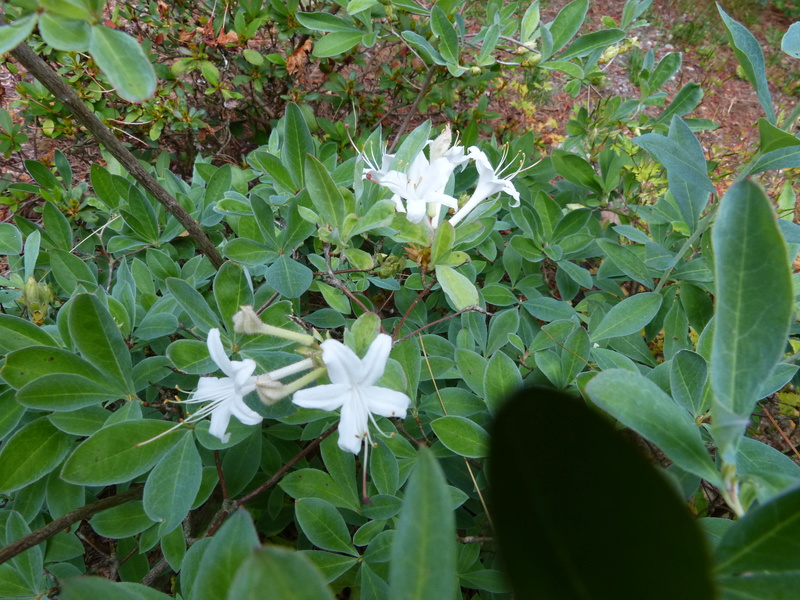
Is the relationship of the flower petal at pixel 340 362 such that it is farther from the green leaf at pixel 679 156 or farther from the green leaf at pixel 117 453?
the green leaf at pixel 679 156

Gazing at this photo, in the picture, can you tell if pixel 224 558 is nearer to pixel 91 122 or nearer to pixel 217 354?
pixel 217 354

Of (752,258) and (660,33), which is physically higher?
(752,258)

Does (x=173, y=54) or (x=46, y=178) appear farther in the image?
(x=173, y=54)

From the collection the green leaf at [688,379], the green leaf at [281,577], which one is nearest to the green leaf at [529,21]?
the green leaf at [688,379]

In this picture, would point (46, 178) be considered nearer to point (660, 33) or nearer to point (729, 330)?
point (729, 330)

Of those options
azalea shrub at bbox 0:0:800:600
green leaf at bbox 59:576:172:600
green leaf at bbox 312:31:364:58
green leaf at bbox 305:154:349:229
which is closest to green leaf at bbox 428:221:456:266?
azalea shrub at bbox 0:0:800:600

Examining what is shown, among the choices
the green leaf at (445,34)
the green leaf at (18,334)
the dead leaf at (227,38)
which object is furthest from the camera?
the dead leaf at (227,38)

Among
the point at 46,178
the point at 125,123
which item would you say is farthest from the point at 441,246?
the point at 125,123
